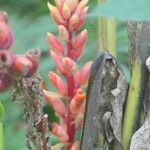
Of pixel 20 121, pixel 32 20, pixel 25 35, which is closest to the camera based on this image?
pixel 20 121

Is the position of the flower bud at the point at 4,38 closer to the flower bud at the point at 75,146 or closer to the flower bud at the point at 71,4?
the flower bud at the point at 71,4

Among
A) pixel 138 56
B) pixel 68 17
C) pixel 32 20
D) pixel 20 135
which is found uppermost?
pixel 32 20

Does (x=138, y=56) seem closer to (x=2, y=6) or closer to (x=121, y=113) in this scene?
(x=121, y=113)

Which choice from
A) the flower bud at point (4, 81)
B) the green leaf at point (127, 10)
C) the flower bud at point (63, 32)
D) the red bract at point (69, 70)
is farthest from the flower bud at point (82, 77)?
the green leaf at point (127, 10)

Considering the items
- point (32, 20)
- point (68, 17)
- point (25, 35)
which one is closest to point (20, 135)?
point (25, 35)

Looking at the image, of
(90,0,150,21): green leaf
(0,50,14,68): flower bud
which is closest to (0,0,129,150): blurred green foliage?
(0,50,14,68): flower bud
